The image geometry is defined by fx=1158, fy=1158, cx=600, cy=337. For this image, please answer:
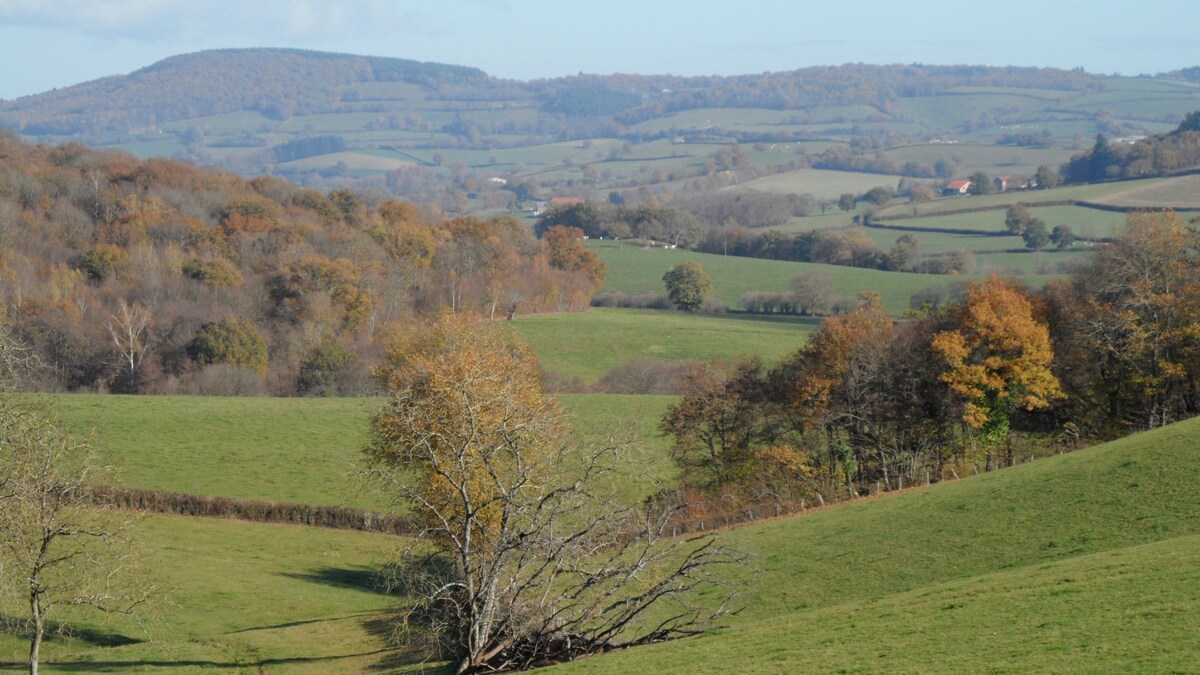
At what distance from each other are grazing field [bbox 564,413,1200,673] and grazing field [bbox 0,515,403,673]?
10409 mm

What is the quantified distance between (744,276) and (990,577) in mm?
103084

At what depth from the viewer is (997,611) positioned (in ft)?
68.4

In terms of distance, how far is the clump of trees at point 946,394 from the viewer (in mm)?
47656

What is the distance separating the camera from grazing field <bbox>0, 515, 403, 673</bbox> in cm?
2914

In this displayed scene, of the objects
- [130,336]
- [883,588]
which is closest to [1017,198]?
[130,336]

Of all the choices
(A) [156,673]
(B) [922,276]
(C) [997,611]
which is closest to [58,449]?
(A) [156,673]

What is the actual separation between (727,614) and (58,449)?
1534cm

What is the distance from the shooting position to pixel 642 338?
96.1 meters

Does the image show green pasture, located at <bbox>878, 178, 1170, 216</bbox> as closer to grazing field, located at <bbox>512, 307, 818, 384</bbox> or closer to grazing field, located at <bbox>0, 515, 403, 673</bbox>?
grazing field, located at <bbox>512, 307, 818, 384</bbox>

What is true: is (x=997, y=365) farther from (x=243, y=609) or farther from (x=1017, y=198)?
(x=1017, y=198)

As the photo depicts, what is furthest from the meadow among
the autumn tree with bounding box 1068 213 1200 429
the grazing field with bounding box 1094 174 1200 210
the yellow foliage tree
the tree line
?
the grazing field with bounding box 1094 174 1200 210

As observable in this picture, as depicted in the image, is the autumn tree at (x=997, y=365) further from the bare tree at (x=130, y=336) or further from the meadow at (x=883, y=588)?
the bare tree at (x=130, y=336)

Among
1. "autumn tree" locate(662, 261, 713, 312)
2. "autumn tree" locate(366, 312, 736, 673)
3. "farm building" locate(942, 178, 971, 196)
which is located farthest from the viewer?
"farm building" locate(942, 178, 971, 196)

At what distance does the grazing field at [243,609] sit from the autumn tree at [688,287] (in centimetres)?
7151
